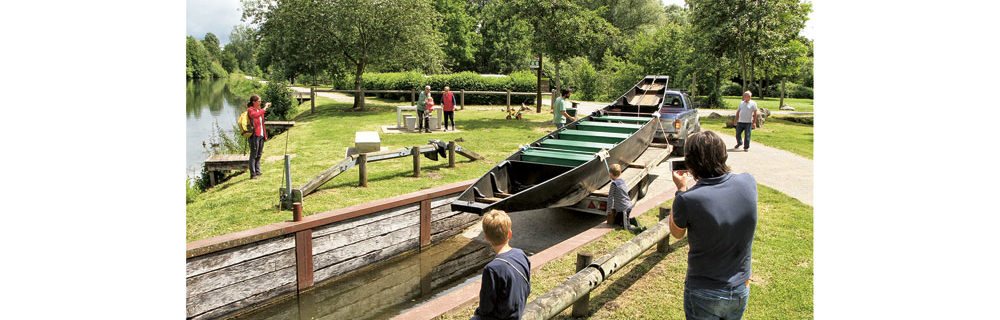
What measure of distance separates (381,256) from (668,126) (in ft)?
24.7

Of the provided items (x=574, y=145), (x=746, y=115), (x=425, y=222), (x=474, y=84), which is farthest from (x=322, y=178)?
(x=474, y=84)

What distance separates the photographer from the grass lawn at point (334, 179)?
8125 mm

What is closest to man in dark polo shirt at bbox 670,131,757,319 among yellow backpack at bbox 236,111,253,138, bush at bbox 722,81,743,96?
yellow backpack at bbox 236,111,253,138

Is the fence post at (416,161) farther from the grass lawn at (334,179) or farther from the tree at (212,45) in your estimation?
the tree at (212,45)

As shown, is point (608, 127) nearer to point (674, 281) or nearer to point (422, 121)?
point (674, 281)

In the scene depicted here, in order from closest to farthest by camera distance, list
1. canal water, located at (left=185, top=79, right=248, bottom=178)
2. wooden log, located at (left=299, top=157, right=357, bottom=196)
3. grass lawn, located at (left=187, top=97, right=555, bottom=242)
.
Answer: grass lawn, located at (left=187, top=97, right=555, bottom=242) < wooden log, located at (left=299, top=157, right=357, bottom=196) < canal water, located at (left=185, top=79, right=248, bottom=178)

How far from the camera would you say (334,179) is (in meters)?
10.4

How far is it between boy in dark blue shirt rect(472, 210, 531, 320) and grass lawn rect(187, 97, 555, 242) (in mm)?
5472

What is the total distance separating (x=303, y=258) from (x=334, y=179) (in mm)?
3642

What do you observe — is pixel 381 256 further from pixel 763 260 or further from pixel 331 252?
pixel 763 260

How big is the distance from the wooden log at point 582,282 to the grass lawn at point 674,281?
0.45 metres

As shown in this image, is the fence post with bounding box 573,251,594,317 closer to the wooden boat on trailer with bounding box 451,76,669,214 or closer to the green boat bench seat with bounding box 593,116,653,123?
the wooden boat on trailer with bounding box 451,76,669,214

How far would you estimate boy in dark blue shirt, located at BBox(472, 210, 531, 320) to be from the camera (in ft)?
9.68

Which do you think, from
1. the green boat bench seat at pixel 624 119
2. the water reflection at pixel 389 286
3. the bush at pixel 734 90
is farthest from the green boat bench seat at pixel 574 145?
the bush at pixel 734 90
